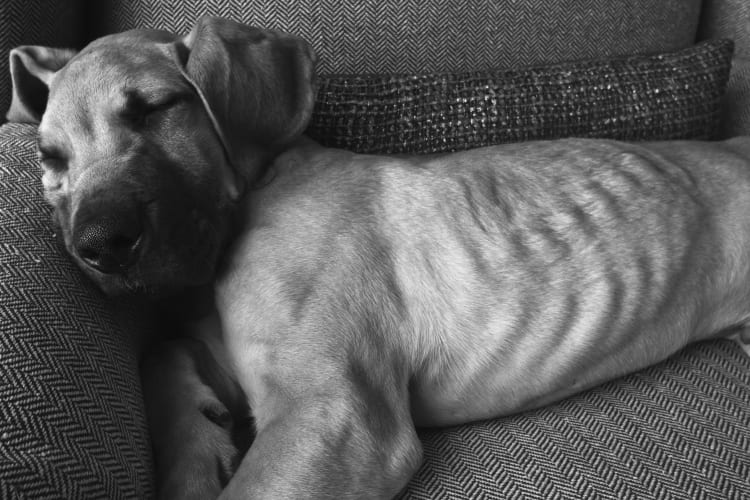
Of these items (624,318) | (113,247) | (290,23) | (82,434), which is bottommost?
(624,318)

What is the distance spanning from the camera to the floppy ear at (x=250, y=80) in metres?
1.39

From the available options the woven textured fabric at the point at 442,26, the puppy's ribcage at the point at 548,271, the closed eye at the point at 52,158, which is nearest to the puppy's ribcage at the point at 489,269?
the puppy's ribcage at the point at 548,271

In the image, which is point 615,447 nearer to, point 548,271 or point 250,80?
point 548,271

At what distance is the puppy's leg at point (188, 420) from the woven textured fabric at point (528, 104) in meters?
0.76

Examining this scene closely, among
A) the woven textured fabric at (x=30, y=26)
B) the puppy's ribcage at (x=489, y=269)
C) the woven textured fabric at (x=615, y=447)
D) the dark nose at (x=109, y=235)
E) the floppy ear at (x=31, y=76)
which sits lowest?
the woven textured fabric at (x=615, y=447)

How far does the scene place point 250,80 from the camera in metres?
1.43

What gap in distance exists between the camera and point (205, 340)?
1539 millimetres

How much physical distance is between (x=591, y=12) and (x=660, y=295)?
1231mm

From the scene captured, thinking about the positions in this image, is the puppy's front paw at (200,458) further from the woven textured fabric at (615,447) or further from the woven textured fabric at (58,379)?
the woven textured fabric at (615,447)

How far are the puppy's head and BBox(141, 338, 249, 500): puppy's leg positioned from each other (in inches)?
9.8

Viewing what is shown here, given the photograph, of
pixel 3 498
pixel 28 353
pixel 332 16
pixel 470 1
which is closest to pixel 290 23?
pixel 332 16

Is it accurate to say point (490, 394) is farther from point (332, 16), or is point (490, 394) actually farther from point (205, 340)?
point (332, 16)

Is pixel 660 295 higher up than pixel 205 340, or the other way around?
pixel 660 295

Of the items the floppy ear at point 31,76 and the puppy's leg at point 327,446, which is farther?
the floppy ear at point 31,76
